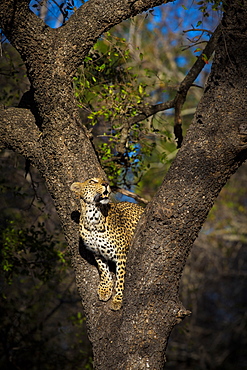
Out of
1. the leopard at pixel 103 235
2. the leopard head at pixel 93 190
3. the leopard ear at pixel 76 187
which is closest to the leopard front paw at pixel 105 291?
the leopard at pixel 103 235

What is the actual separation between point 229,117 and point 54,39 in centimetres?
183

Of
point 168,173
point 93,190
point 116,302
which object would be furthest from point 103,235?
point 168,173

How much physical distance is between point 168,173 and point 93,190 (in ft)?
2.42

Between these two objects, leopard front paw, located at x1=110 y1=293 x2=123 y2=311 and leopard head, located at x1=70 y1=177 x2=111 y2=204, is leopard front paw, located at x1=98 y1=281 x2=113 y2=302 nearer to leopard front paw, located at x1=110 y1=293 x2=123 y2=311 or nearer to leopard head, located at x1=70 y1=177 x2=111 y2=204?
leopard front paw, located at x1=110 y1=293 x2=123 y2=311

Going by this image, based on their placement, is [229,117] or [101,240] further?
[101,240]

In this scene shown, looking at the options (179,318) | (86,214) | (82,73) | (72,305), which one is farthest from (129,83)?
(72,305)

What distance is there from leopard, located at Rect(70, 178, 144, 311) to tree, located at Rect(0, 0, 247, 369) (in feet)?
0.53

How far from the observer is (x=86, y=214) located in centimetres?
444

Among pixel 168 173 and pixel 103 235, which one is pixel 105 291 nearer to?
pixel 103 235

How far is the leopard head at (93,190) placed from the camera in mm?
4320

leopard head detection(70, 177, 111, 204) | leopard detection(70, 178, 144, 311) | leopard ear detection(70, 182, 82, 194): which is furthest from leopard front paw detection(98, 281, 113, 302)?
leopard ear detection(70, 182, 82, 194)

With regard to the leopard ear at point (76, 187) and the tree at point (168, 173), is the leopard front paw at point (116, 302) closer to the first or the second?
the tree at point (168, 173)

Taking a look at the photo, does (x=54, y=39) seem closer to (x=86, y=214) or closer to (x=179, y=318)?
(x=86, y=214)

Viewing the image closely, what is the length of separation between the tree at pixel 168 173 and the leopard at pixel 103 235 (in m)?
0.16
